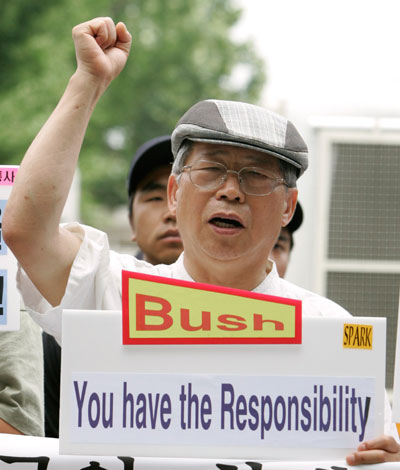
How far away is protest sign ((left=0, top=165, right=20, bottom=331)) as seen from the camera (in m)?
2.03

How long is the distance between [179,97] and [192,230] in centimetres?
2760

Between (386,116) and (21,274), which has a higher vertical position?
(386,116)

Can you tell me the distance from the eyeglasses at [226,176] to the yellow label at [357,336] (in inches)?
16.5

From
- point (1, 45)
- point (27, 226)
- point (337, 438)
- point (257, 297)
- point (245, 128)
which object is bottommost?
point (337, 438)

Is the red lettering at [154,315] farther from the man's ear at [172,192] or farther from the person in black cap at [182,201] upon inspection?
the man's ear at [172,192]

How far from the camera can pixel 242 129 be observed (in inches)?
76.7

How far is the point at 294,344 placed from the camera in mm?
1698

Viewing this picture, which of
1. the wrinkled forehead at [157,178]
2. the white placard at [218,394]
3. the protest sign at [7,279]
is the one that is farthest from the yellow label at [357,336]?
the wrinkled forehead at [157,178]

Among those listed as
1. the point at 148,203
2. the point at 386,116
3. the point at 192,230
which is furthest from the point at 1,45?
the point at 192,230

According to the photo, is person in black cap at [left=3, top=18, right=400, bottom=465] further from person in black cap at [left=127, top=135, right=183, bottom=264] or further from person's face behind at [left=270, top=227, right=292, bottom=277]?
person's face behind at [left=270, top=227, right=292, bottom=277]

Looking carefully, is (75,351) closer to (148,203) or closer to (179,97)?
(148,203)

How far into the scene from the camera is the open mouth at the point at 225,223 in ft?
6.48

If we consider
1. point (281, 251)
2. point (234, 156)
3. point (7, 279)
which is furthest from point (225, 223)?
point (281, 251)

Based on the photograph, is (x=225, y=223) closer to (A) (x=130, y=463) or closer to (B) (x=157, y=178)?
(A) (x=130, y=463)
